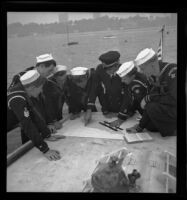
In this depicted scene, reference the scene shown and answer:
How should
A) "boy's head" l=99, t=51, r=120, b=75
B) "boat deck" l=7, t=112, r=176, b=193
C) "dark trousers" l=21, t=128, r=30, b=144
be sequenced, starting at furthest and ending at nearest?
"boy's head" l=99, t=51, r=120, b=75 → "dark trousers" l=21, t=128, r=30, b=144 → "boat deck" l=7, t=112, r=176, b=193

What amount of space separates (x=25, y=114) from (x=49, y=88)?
32 cm

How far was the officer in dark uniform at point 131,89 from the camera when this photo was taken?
227cm

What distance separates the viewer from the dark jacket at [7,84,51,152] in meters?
2.11

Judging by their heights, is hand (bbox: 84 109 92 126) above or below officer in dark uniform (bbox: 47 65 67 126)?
below

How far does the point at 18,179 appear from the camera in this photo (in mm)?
2094

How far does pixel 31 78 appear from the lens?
6.99ft

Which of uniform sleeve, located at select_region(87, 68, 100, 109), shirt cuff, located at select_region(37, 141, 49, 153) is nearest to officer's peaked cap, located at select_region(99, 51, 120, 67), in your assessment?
uniform sleeve, located at select_region(87, 68, 100, 109)

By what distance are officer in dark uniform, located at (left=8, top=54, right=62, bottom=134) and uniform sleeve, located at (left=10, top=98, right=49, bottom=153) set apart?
3.9 inches

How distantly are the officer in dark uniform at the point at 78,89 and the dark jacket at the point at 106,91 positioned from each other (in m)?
0.05

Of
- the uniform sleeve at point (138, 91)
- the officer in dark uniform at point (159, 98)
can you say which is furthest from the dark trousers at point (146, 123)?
the uniform sleeve at point (138, 91)

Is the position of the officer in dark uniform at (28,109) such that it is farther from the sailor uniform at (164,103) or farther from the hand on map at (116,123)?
the sailor uniform at (164,103)

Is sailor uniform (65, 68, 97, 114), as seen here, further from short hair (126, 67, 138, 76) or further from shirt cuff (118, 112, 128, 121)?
short hair (126, 67, 138, 76)
